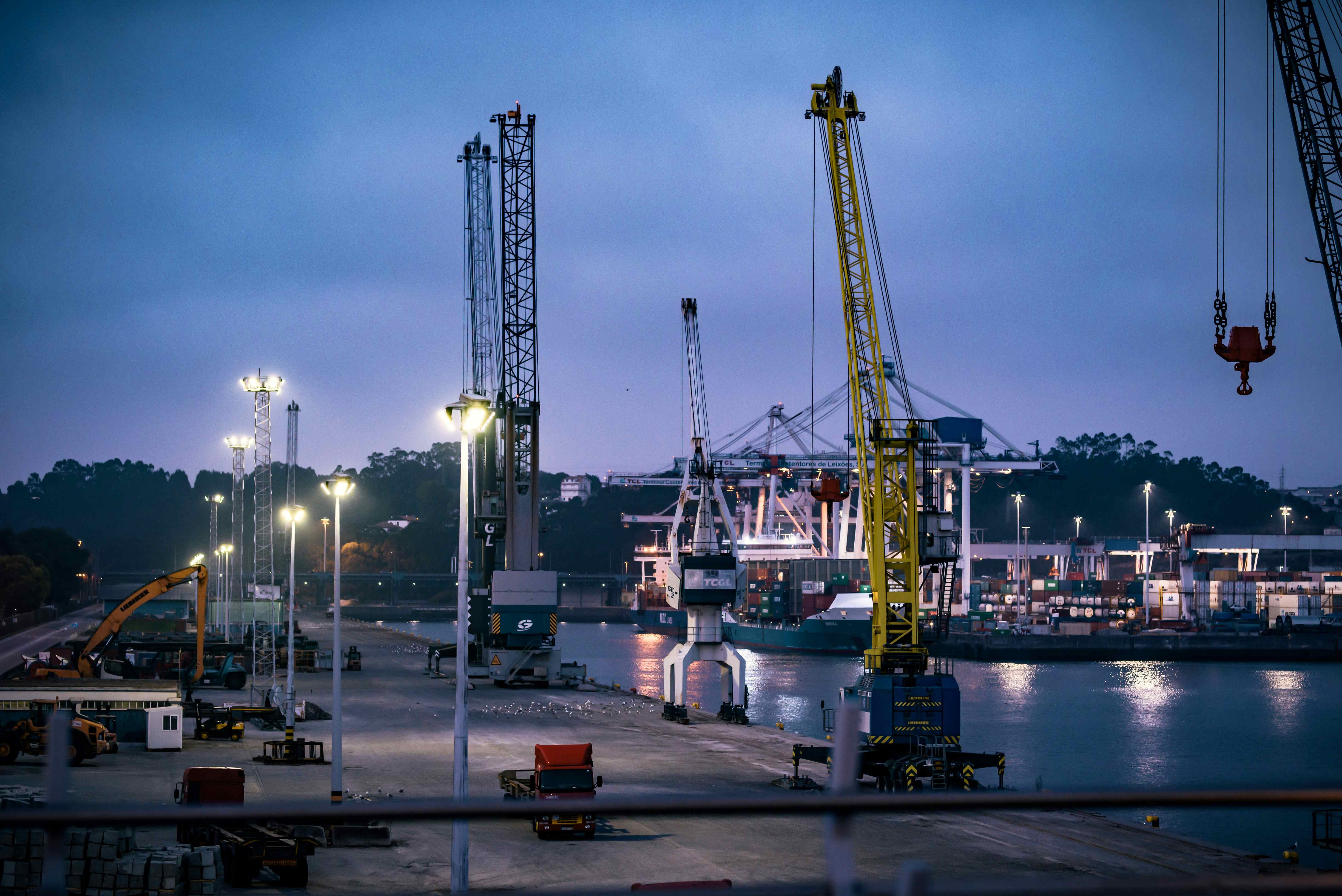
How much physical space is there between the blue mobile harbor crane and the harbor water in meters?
3.34

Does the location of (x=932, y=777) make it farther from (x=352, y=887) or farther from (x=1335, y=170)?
(x=1335, y=170)

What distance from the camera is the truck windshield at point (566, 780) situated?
30.3 meters

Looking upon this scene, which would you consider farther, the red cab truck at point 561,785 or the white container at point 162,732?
the white container at point 162,732

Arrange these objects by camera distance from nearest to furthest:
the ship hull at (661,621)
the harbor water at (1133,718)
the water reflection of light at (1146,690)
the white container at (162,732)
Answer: the white container at (162,732) < the harbor water at (1133,718) < the water reflection of light at (1146,690) < the ship hull at (661,621)

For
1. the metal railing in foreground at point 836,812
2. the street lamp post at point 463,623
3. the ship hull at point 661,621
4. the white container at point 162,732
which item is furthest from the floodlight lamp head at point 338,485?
the ship hull at point 661,621

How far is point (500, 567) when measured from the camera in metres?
84.2

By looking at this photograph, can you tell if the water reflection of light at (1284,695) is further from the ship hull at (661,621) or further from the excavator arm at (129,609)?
the ship hull at (661,621)

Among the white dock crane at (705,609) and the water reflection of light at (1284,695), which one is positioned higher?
the white dock crane at (705,609)

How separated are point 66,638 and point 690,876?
285 ft

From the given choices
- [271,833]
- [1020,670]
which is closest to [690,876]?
[271,833]

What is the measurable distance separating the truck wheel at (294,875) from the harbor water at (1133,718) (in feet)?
49.5

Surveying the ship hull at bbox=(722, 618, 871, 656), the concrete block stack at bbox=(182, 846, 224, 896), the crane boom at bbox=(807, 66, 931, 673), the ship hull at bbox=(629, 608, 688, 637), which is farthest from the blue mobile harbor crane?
the ship hull at bbox=(629, 608, 688, 637)

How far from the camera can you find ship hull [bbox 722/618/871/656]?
129875 millimetres

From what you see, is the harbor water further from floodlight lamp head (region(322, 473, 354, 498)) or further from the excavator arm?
the excavator arm
